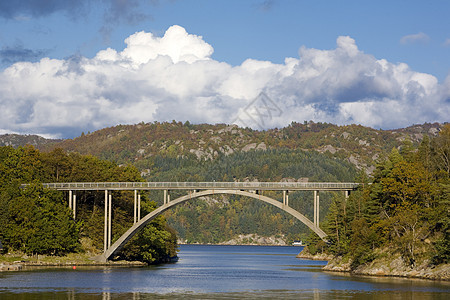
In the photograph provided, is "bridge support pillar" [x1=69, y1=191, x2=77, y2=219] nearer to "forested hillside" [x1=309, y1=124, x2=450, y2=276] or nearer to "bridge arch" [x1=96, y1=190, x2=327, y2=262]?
"bridge arch" [x1=96, y1=190, x2=327, y2=262]

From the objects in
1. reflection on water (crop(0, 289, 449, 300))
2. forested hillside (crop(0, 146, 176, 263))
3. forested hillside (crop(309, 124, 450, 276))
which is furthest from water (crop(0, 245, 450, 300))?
forested hillside (crop(0, 146, 176, 263))

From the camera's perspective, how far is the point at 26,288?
6353 cm

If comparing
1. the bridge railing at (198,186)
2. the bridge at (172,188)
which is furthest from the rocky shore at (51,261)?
the bridge railing at (198,186)

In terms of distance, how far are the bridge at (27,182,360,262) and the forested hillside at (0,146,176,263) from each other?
6.60 ft

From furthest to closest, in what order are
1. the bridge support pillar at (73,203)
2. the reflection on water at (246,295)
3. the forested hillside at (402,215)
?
1. the bridge support pillar at (73,203)
2. the forested hillside at (402,215)
3. the reflection on water at (246,295)

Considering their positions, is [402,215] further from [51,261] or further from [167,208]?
[51,261]

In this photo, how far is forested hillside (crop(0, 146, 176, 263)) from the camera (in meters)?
95.3

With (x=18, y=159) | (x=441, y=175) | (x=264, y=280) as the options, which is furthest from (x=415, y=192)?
(x=18, y=159)

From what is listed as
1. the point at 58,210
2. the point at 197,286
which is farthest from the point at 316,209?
the point at 58,210

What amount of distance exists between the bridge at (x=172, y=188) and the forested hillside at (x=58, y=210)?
2013mm

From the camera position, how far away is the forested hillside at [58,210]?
313ft

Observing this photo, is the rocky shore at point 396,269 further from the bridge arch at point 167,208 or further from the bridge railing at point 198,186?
the bridge railing at point 198,186

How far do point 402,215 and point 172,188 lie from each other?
31302 mm

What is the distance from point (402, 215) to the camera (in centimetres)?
8081
